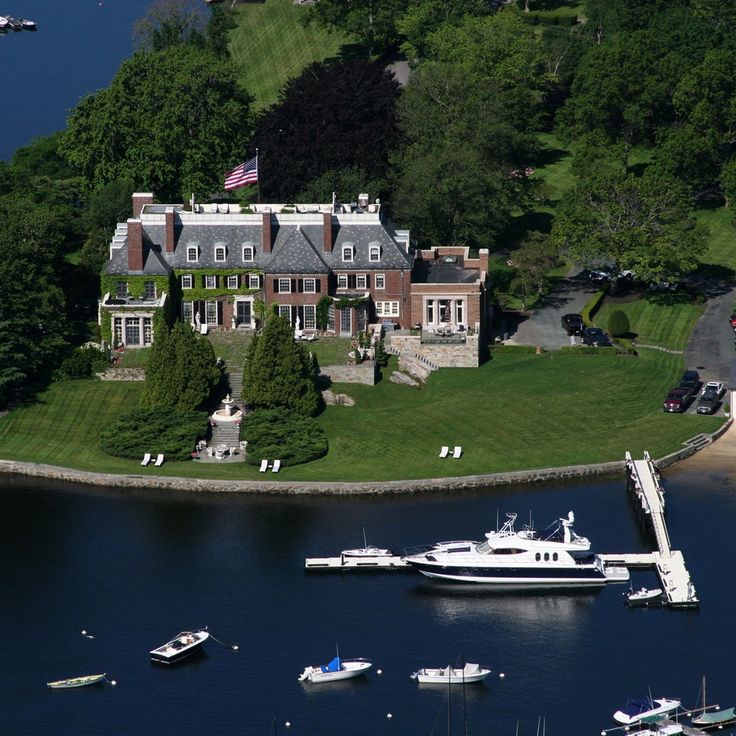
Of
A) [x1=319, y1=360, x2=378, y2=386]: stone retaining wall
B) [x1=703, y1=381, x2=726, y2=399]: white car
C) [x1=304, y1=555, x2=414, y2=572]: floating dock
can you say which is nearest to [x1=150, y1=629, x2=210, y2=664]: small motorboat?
[x1=304, y1=555, x2=414, y2=572]: floating dock

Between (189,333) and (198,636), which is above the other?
(189,333)

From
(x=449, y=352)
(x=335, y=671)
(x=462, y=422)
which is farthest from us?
(x=449, y=352)

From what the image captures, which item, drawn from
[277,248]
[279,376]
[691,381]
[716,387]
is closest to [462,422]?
[279,376]

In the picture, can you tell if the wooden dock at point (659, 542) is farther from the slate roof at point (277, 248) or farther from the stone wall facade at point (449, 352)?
the slate roof at point (277, 248)

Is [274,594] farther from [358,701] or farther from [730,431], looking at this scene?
[730,431]

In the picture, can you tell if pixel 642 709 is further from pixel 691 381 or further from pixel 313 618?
pixel 691 381

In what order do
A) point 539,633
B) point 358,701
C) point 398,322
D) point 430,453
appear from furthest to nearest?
point 398,322 < point 430,453 < point 539,633 < point 358,701

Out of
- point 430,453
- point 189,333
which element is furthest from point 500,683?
point 189,333
